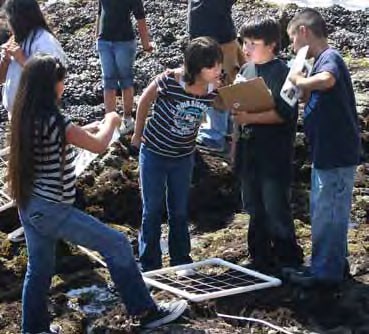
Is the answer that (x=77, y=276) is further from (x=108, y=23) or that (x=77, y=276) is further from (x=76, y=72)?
(x=76, y=72)

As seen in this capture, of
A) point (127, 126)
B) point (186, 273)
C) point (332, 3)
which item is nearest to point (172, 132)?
point (186, 273)

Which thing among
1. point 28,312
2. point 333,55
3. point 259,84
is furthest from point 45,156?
point 333,55

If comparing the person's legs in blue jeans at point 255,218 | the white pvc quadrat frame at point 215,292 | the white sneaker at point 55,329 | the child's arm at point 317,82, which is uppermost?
the child's arm at point 317,82

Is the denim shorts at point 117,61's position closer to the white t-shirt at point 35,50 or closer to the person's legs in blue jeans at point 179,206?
the white t-shirt at point 35,50

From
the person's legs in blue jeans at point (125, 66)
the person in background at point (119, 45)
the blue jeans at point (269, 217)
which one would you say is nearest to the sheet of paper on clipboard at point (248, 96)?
the blue jeans at point (269, 217)

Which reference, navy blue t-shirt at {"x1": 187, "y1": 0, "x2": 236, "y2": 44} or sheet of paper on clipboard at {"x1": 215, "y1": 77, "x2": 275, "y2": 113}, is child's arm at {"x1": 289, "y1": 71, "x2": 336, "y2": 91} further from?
navy blue t-shirt at {"x1": 187, "y1": 0, "x2": 236, "y2": 44}

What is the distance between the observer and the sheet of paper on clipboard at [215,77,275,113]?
590 cm

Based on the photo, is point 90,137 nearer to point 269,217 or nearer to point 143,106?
point 143,106

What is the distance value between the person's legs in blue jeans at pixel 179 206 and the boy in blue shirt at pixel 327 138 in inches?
33.1

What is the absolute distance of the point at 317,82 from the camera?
564cm

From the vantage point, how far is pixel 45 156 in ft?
17.4

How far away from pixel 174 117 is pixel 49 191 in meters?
1.11

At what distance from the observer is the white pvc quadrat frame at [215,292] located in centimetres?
593

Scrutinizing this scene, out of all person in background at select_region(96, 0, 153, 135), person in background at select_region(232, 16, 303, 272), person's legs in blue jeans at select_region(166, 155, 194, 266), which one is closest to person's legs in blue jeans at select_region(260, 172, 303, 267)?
person in background at select_region(232, 16, 303, 272)
